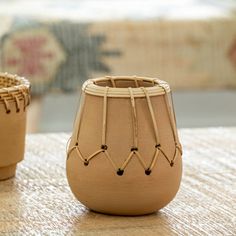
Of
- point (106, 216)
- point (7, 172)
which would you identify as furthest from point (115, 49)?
point (106, 216)

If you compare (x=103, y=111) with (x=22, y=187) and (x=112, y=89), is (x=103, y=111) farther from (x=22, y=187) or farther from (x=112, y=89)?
(x=22, y=187)

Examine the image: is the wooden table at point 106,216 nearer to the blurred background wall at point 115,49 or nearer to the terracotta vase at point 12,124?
the terracotta vase at point 12,124

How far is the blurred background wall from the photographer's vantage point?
2.08 meters

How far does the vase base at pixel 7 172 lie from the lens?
0.83 meters

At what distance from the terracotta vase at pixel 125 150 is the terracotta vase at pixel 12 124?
116mm

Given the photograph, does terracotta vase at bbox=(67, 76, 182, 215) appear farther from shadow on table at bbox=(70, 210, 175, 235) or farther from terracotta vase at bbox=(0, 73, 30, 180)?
terracotta vase at bbox=(0, 73, 30, 180)

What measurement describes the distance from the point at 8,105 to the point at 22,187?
9 centimetres

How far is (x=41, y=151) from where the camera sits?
97 cm

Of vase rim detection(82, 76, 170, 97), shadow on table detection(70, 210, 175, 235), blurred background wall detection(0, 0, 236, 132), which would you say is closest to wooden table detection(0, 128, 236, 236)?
shadow on table detection(70, 210, 175, 235)

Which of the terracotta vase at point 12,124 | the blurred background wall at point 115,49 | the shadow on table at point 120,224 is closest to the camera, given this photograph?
the shadow on table at point 120,224

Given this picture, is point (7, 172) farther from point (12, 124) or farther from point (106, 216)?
point (106, 216)

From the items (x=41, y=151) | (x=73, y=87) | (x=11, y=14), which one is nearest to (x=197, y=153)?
(x=41, y=151)

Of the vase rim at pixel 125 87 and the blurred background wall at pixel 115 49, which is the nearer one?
the vase rim at pixel 125 87

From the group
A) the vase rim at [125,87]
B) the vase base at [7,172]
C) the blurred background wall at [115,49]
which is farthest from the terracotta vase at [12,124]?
the blurred background wall at [115,49]
